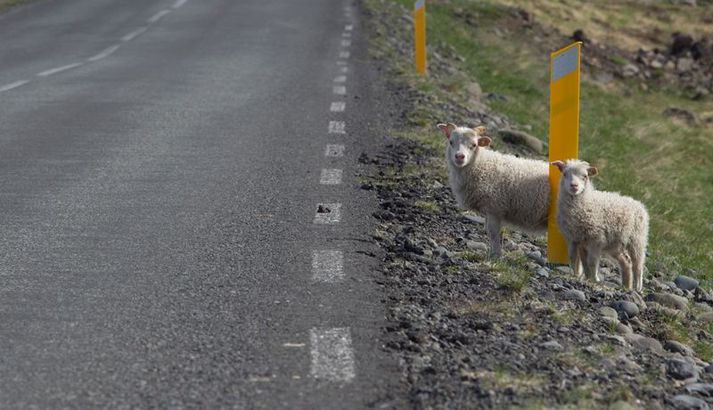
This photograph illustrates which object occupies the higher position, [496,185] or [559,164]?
[559,164]

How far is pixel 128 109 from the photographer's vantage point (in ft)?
42.1

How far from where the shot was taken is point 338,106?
43.1ft

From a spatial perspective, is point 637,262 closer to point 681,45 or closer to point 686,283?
point 686,283

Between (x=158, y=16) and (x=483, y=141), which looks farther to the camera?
(x=158, y=16)

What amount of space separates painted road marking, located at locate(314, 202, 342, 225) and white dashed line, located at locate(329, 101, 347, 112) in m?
4.91

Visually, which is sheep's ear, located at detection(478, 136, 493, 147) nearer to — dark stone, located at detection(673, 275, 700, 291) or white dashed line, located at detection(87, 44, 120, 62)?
dark stone, located at detection(673, 275, 700, 291)

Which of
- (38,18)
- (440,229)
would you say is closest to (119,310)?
(440,229)

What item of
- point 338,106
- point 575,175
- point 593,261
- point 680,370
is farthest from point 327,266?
point 338,106

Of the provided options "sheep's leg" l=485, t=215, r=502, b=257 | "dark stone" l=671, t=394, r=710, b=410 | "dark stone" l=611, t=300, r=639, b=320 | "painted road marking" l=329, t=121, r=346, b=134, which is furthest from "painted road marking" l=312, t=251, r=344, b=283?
"painted road marking" l=329, t=121, r=346, b=134

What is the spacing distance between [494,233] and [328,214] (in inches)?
43.7

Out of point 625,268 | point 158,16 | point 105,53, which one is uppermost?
point 158,16

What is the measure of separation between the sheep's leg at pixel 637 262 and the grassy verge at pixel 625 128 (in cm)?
145

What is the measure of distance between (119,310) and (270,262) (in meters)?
1.14

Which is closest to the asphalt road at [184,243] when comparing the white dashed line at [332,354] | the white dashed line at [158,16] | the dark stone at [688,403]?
the white dashed line at [332,354]
